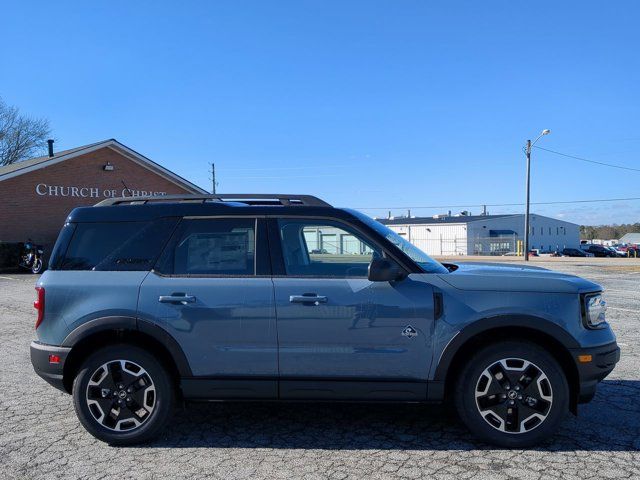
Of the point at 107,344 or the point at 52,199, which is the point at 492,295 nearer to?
the point at 107,344

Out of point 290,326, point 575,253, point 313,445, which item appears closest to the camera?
point 290,326

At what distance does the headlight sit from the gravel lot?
0.92 metres

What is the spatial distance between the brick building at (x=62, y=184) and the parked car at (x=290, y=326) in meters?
21.2

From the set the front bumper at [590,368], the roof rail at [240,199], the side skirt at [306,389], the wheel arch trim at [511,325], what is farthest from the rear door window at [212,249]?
the front bumper at [590,368]

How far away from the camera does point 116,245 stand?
162 inches

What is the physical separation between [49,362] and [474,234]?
216 ft

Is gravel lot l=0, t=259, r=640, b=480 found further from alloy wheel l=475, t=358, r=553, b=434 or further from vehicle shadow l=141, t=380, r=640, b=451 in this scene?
alloy wheel l=475, t=358, r=553, b=434

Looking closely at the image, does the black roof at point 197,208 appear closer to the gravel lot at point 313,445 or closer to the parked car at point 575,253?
the gravel lot at point 313,445

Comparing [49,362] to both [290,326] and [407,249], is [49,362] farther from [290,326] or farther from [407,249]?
[407,249]

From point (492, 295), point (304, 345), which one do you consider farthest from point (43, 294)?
point (492, 295)

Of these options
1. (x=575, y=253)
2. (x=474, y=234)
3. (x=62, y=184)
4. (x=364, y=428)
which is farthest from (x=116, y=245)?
(x=474, y=234)

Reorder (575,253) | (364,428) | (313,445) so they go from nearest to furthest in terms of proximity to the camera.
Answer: (313,445), (364,428), (575,253)

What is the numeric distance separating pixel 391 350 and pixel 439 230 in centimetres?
6592

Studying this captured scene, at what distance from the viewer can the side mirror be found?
3.70 m
